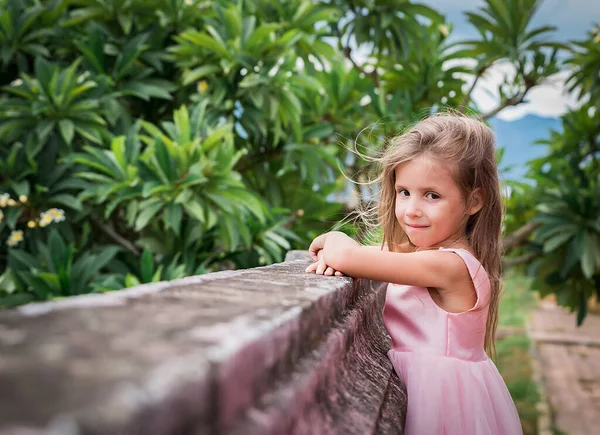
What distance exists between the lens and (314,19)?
3.65m

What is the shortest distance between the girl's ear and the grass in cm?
114

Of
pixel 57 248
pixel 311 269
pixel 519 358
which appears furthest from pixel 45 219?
pixel 519 358

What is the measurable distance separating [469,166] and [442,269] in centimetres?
30

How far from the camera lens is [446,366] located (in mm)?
1299

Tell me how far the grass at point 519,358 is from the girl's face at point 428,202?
122 centimetres

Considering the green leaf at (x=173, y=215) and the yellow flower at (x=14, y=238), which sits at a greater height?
the green leaf at (x=173, y=215)

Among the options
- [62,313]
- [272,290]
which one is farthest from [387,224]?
[62,313]

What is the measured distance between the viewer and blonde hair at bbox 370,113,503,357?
1.48m

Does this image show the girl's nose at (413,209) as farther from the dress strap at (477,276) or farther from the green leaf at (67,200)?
the green leaf at (67,200)

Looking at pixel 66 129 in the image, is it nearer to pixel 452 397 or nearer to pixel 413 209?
pixel 413 209

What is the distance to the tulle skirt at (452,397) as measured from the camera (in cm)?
121

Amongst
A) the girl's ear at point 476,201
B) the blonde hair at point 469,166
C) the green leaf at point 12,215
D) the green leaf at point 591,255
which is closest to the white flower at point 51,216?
the green leaf at point 12,215

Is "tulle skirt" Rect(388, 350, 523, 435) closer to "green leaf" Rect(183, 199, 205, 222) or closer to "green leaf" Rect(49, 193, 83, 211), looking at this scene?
"green leaf" Rect(183, 199, 205, 222)

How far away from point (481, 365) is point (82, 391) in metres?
1.15
